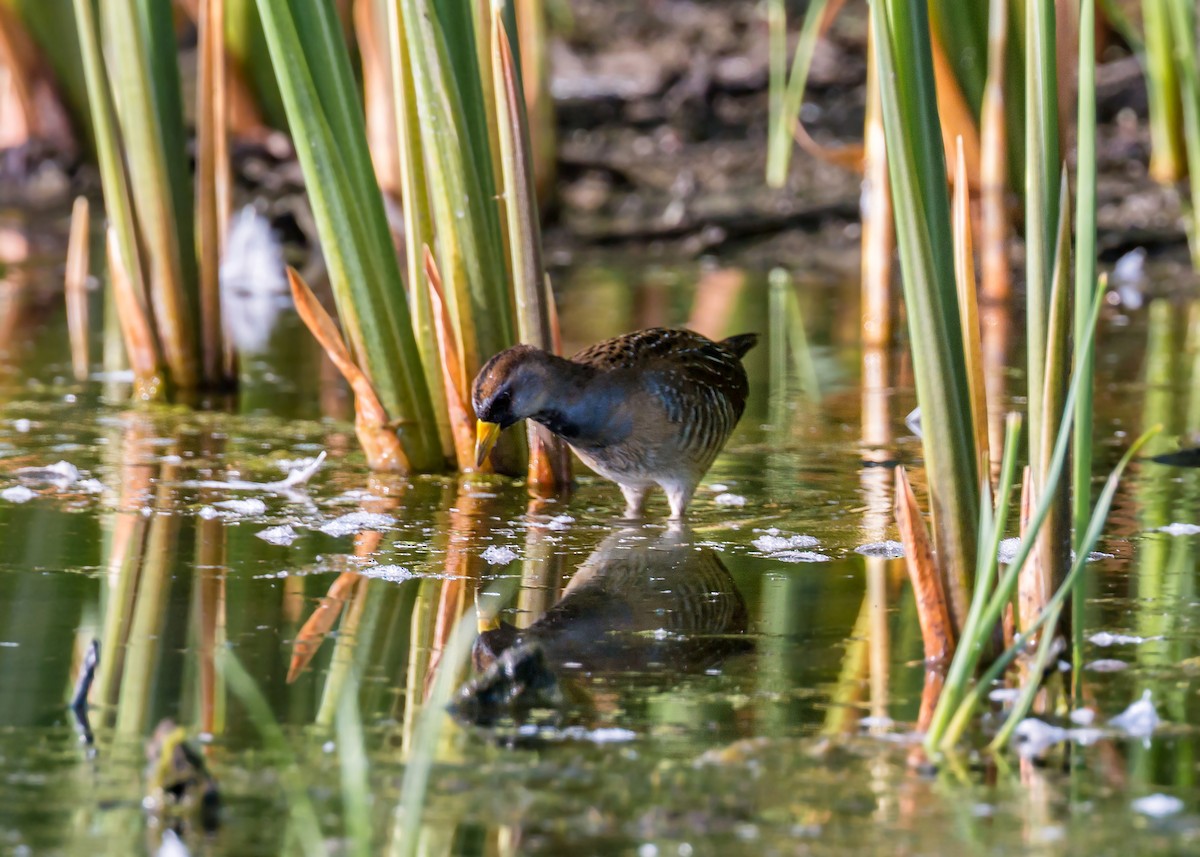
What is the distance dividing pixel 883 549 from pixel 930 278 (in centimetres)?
127

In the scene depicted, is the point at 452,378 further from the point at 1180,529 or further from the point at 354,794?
the point at 354,794

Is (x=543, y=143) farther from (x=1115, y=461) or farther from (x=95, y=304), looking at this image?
(x=1115, y=461)

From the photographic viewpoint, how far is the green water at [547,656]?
263cm

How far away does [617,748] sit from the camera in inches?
116

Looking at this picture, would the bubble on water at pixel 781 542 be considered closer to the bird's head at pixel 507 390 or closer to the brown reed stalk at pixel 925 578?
the bird's head at pixel 507 390

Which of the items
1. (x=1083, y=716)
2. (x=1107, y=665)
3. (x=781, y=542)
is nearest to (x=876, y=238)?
(x=781, y=542)

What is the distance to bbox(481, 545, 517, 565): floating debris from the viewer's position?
4184mm

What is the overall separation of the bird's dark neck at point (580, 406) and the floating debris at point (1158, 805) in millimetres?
2087

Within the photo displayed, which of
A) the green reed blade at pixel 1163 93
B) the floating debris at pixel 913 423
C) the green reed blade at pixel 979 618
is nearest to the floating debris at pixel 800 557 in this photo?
the green reed blade at pixel 979 618

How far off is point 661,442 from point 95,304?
485 centimetres

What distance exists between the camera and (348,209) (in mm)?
4723

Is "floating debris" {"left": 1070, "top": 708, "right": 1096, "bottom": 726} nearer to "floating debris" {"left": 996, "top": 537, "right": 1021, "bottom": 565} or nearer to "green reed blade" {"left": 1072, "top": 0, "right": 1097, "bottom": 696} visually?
"green reed blade" {"left": 1072, "top": 0, "right": 1097, "bottom": 696}

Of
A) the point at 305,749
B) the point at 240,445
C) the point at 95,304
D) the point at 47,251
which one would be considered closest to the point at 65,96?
the point at 47,251

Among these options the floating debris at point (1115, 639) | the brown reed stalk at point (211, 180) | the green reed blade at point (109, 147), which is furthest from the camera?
the brown reed stalk at point (211, 180)
